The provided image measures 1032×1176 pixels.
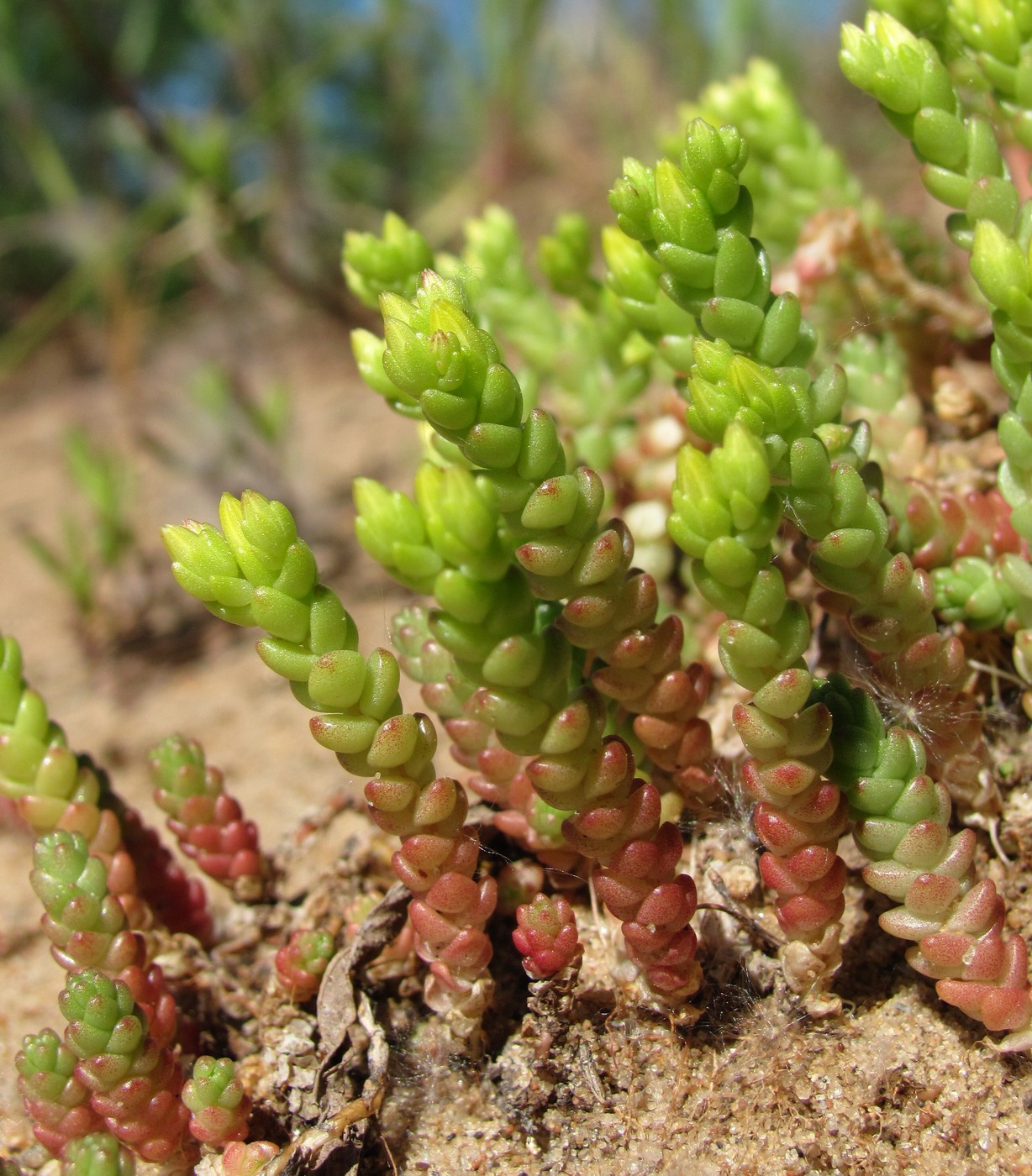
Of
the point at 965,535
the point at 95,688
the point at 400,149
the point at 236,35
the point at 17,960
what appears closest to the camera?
the point at 965,535

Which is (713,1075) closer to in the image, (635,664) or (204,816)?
(635,664)

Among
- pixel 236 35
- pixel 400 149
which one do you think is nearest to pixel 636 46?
pixel 400 149

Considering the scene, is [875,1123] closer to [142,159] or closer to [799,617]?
[799,617]

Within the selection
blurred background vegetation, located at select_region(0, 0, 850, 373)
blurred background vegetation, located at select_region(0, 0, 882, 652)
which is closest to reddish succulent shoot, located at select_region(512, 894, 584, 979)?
blurred background vegetation, located at select_region(0, 0, 882, 652)

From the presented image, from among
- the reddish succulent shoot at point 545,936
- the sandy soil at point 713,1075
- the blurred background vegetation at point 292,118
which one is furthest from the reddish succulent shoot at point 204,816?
the blurred background vegetation at point 292,118

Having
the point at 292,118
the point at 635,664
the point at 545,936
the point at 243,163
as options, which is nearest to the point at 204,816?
the point at 545,936
